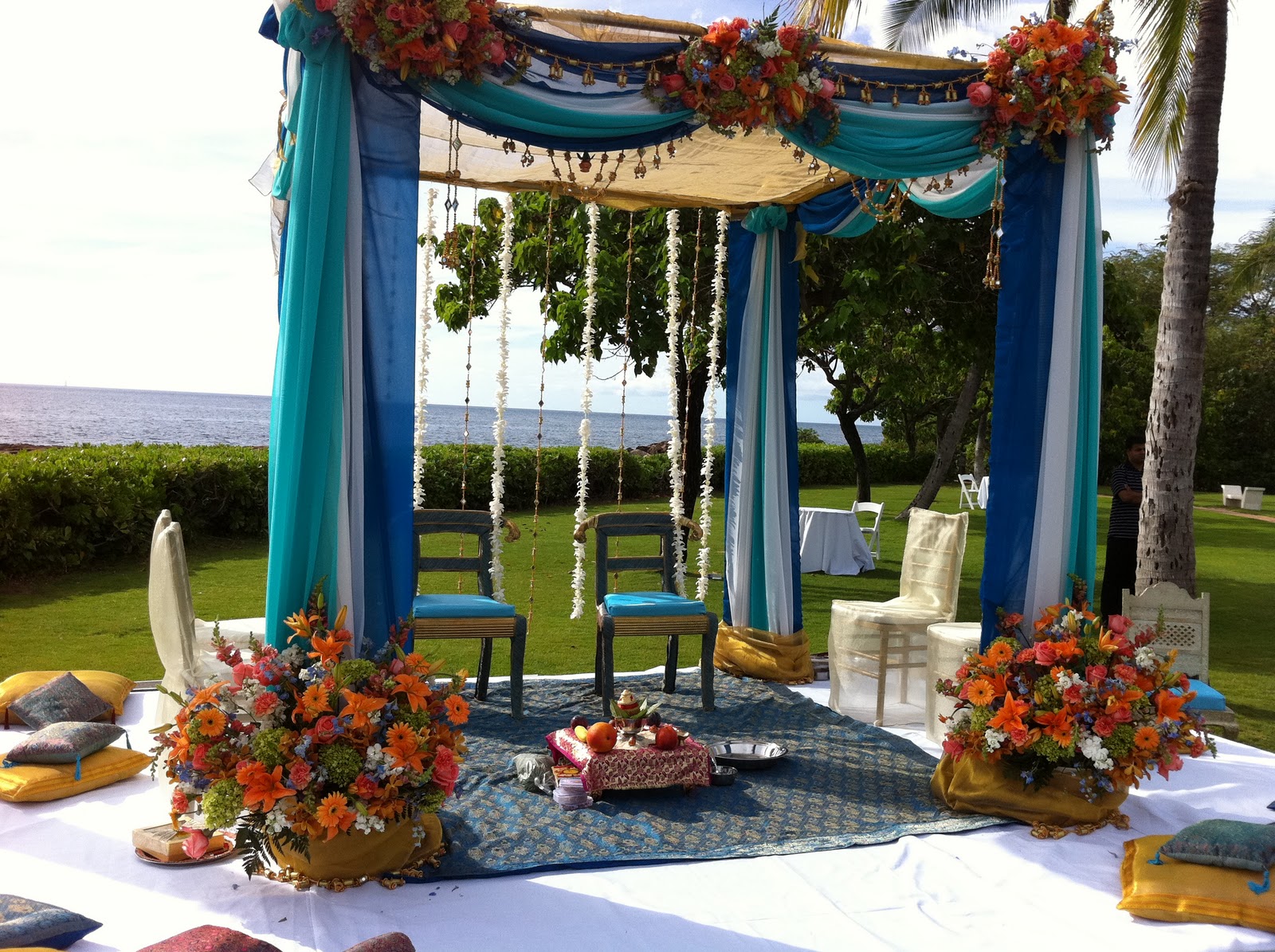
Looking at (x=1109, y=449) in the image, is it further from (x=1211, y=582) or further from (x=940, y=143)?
(x=940, y=143)

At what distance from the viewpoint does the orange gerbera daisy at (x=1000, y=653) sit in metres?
4.07

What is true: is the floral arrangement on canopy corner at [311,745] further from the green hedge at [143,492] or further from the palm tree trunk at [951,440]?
the palm tree trunk at [951,440]

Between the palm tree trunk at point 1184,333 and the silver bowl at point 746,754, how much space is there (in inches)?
134

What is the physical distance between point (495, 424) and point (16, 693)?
2.76m

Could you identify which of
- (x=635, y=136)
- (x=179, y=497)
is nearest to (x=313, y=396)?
(x=635, y=136)

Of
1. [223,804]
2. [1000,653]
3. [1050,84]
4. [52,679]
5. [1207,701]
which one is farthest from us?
[1207,701]

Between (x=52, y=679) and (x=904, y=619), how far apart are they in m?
4.13

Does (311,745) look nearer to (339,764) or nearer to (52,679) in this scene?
(339,764)

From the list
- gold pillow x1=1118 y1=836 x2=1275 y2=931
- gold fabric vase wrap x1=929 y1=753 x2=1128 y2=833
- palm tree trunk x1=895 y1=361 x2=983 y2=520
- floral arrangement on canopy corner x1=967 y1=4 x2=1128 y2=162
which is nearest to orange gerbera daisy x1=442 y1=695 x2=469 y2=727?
gold fabric vase wrap x1=929 y1=753 x2=1128 y2=833

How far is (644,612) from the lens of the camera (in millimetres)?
5371

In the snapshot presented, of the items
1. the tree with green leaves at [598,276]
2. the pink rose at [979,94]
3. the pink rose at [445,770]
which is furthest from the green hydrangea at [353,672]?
the tree with green leaves at [598,276]

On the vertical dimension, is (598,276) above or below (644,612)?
above

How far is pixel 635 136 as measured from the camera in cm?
404

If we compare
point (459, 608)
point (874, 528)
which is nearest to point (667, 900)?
point (459, 608)
